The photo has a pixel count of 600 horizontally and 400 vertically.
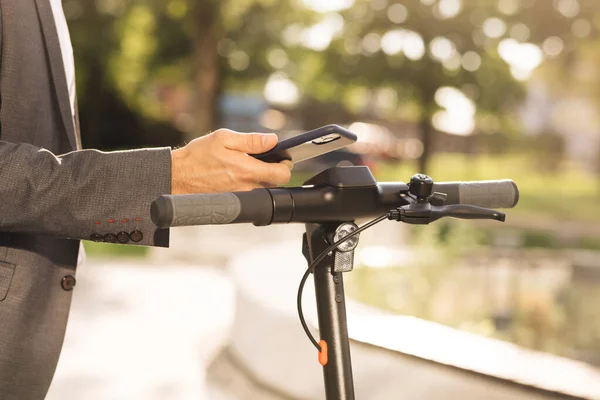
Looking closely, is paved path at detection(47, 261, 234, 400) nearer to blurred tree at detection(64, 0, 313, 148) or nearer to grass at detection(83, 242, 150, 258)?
grass at detection(83, 242, 150, 258)

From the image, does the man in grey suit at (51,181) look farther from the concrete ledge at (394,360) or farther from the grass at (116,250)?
the grass at (116,250)

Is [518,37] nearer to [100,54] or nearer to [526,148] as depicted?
[526,148]

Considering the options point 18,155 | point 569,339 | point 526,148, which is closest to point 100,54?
point 526,148

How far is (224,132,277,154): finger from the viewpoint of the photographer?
1346mm

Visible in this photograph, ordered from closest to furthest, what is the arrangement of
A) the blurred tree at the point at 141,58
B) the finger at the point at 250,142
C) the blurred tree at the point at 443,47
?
the finger at the point at 250,142 → the blurred tree at the point at 443,47 → the blurred tree at the point at 141,58

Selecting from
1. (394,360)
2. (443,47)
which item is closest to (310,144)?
(394,360)

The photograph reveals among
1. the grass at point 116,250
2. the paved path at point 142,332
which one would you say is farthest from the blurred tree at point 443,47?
the paved path at point 142,332

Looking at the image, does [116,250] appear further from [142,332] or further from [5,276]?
[5,276]

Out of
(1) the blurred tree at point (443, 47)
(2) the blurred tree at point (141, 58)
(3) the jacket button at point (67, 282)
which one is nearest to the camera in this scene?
(3) the jacket button at point (67, 282)

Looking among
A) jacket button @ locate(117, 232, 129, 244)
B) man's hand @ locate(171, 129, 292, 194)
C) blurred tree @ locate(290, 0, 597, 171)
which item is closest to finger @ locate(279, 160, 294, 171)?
man's hand @ locate(171, 129, 292, 194)

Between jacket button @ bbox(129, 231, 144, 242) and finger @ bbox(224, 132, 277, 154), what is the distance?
24 cm

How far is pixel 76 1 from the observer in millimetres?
26500

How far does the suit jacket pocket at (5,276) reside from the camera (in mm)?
1621

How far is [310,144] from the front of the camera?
130 cm
